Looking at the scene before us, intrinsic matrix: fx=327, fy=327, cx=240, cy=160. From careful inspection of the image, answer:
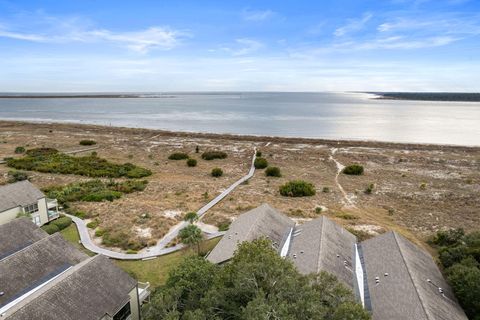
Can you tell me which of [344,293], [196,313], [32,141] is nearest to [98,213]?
[196,313]

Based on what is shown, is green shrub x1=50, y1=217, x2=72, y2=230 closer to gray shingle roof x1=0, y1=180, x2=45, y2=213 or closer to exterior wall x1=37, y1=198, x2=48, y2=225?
exterior wall x1=37, y1=198, x2=48, y2=225

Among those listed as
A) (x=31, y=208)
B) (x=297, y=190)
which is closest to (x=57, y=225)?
(x=31, y=208)

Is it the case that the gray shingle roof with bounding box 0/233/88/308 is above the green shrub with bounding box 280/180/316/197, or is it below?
above

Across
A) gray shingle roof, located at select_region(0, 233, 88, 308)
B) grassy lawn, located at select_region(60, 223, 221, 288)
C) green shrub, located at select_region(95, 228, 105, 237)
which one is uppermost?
gray shingle roof, located at select_region(0, 233, 88, 308)

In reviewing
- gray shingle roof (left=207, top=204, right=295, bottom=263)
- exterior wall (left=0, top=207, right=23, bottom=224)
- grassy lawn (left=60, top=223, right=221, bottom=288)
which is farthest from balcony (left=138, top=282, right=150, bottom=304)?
exterior wall (left=0, top=207, right=23, bottom=224)

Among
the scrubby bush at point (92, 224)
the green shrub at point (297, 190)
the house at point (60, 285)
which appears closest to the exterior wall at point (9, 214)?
the scrubby bush at point (92, 224)

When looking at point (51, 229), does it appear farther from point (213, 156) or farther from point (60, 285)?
point (213, 156)
